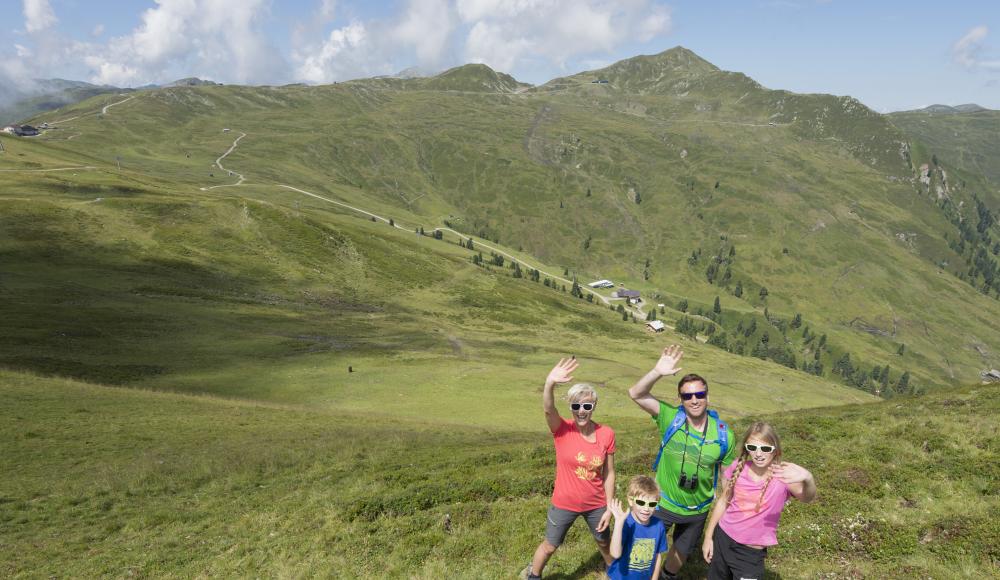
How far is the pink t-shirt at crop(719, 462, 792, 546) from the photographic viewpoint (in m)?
9.66

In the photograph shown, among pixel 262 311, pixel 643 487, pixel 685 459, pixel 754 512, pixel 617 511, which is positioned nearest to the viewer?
pixel 643 487

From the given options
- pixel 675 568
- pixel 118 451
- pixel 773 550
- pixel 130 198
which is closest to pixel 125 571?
pixel 118 451

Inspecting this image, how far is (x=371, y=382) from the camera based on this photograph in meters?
63.6

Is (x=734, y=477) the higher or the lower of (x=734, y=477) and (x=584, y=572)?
the higher

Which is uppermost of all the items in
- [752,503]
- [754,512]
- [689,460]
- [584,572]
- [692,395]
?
[692,395]

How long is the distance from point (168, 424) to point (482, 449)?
22822 millimetres

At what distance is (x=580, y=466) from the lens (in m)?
11.0

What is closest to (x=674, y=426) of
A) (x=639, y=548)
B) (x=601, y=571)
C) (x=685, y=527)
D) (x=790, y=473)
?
(x=790, y=473)

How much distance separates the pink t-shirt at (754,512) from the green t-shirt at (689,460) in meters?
0.68

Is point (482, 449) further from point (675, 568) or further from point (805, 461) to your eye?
point (675, 568)

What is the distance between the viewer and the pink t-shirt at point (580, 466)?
10938mm

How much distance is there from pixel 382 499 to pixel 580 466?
11.5 meters

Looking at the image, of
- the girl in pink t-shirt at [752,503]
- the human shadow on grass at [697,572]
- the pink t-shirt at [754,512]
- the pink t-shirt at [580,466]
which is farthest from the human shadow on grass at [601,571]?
the pink t-shirt at [754,512]

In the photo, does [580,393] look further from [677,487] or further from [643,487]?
[677,487]
